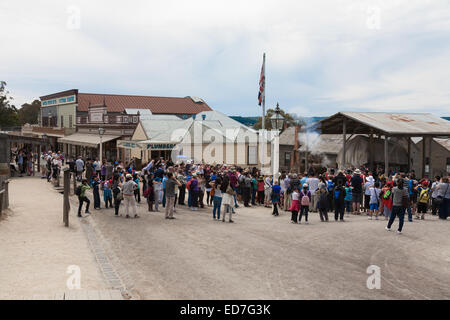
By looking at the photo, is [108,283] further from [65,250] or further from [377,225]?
[377,225]

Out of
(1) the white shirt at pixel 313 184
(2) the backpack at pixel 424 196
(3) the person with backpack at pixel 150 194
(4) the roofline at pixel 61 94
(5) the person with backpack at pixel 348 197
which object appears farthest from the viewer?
(4) the roofline at pixel 61 94

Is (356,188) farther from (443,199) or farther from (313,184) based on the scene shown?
(443,199)

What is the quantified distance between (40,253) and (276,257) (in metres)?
5.30

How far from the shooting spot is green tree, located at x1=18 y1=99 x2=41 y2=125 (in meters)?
102

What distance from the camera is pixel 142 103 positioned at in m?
60.9

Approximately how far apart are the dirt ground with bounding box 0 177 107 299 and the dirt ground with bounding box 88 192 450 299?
0.82 m

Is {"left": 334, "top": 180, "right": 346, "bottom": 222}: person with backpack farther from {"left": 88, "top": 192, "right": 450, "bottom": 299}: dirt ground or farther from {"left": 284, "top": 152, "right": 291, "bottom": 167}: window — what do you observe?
{"left": 284, "top": 152, "right": 291, "bottom": 167}: window

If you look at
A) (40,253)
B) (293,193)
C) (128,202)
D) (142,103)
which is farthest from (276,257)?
(142,103)

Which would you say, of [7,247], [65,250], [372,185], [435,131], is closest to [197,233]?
[65,250]

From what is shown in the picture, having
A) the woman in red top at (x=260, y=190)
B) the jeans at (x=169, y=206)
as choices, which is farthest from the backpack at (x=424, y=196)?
the jeans at (x=169, y=206)

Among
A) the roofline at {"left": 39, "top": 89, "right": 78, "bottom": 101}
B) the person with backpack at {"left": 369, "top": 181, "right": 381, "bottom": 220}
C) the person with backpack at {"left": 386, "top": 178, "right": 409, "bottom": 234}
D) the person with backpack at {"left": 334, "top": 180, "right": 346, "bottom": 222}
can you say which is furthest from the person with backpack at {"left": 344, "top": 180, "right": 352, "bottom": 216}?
the roofline at {"left": 39, "top": 89, "right": 78, "bottom": 101}

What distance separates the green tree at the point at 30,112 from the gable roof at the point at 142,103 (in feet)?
161

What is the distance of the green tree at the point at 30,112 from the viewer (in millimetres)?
102000

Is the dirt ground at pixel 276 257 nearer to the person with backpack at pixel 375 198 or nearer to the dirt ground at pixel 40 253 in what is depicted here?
the dirt ground at pixel 40 253
